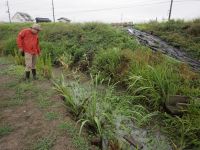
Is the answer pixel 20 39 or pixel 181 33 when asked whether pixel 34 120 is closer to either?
pixel 20 39

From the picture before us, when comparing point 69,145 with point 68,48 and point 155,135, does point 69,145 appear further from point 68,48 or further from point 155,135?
point 68,48

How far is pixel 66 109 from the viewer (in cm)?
547

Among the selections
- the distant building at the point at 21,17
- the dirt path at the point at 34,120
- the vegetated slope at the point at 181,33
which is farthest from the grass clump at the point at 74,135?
the distant building at the point at 21,17

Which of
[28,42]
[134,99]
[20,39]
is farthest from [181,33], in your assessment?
[20,39]

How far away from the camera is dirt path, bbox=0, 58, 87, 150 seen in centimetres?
409

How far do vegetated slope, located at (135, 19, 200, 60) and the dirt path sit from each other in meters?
9.70

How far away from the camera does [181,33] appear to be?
16.4 metres

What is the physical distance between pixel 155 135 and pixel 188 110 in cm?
93

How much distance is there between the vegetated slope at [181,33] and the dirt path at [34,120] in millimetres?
9702

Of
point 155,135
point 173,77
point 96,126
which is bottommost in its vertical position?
point 155,135

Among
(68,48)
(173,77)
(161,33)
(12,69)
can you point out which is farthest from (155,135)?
(161,33)

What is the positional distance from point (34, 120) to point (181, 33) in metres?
13.7

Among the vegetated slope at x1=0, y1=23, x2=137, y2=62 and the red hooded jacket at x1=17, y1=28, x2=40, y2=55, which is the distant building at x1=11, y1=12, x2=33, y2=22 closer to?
the vegetated slope at x1=0, y1=23, x2=137, y2=62

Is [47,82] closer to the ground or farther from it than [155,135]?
farther from it
